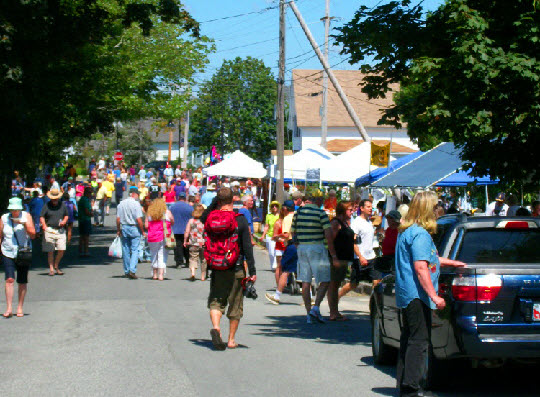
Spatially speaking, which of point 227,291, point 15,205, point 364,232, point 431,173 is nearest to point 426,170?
point 431,173

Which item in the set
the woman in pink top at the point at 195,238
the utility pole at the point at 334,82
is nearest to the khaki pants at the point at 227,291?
the woman in pink top at the point at 195,238

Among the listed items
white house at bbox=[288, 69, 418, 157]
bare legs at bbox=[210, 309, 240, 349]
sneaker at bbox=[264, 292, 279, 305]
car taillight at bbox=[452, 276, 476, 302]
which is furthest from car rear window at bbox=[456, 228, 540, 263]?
white house at bbox=[288, 69, 418, 157]

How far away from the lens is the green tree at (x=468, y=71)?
Result: 10.2 meters

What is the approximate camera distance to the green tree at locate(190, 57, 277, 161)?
8381 centimetres

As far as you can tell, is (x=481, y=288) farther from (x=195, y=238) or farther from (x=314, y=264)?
(x=195, y=238)

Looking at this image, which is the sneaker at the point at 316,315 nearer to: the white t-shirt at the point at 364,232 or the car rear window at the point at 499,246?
the white t-shirt at the point at 364,232

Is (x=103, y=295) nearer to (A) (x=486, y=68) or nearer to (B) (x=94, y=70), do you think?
(A) (x=486, y=68)

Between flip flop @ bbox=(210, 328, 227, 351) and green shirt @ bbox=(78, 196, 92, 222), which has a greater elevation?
green shirt @ bbox=(78, 196, 92, 222)

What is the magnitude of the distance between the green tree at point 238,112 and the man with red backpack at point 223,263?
72993mm

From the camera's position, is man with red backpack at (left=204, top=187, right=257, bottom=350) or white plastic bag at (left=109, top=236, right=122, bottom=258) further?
white plastic bag at (left=109, top=236, right=122, bottom=258)

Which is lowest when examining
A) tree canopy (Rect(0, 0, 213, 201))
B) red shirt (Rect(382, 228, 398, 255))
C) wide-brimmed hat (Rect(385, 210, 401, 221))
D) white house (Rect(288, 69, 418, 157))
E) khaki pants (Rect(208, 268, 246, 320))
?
khaki pants (Rect(208, 268, 246, 320))

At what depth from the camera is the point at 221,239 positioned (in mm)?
10281

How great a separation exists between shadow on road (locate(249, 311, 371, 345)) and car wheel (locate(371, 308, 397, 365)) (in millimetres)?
1501

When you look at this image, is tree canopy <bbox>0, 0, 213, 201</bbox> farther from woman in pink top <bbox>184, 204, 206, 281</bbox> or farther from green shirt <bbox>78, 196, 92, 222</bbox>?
woman in pink top <bbox>184, 204, 206, 281</bbox>
